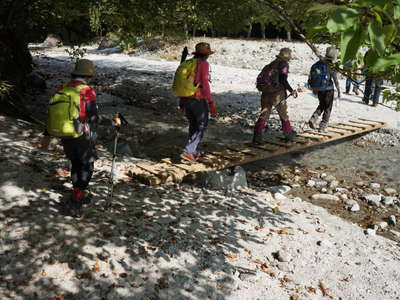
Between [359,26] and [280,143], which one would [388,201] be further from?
[359,26]

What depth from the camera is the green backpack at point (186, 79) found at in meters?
7.48

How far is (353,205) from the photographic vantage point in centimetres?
746

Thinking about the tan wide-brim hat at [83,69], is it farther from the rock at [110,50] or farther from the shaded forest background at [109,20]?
the rock at [110,50]

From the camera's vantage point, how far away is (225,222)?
19.9 feet

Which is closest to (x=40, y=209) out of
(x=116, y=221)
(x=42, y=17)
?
(x=116, y=221)

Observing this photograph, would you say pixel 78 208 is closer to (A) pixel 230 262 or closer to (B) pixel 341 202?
(A) pixel 230 262

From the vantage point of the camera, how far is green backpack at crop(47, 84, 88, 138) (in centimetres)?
496

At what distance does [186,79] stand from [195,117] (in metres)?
0.91

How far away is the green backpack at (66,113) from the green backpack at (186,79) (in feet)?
9.54

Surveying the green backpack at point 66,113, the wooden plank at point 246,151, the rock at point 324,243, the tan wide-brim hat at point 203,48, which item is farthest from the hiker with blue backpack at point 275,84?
the green backpack at point 66,113

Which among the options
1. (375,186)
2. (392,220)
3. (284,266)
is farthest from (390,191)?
(284,266)

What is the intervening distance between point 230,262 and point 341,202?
376 centimetres

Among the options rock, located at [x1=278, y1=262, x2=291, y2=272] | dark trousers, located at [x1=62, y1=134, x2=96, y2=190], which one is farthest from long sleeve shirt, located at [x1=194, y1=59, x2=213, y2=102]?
rock, located at [x1=278, y1=262, x2=291, y2=272]

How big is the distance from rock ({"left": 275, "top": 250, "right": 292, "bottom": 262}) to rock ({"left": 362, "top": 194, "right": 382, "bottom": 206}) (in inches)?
134
